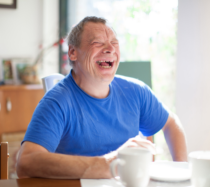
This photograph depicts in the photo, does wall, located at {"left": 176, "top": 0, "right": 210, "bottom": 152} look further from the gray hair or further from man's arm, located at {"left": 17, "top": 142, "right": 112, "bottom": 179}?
man's arm, located at {"left": 17, "top": 142, "right": 112, "bottom": 179}

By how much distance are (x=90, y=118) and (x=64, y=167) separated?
40 centimetres

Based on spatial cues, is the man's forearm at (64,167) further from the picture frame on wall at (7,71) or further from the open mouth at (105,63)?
the picture frame on wall at (7,71)

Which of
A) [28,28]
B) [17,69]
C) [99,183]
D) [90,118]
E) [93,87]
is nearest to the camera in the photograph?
[99,183]

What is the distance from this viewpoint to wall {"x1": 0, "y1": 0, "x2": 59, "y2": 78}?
3219 millimetres

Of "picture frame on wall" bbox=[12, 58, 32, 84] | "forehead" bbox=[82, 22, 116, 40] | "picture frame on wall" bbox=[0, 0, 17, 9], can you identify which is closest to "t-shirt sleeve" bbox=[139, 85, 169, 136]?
"forehead" bbox=[82, 22, 116, 40]

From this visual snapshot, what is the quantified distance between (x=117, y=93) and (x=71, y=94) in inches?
10.5

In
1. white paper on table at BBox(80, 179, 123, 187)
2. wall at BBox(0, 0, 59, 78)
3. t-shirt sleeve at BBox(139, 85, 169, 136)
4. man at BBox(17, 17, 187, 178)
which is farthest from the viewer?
wall at BBox(0, 0, 59, 78)

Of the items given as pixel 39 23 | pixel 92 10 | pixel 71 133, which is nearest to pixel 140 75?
pixel 71 133

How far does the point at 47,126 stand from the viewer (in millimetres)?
1138

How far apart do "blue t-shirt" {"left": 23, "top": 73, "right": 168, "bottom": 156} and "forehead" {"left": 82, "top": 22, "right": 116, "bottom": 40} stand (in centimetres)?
23

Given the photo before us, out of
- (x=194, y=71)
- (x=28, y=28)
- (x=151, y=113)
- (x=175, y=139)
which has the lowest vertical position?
(x=175, y=139)

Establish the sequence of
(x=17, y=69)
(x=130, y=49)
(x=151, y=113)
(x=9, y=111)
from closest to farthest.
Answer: (x=151, y=113), (x=130, y=49), (x=9, y=111), (x=17, y=69)

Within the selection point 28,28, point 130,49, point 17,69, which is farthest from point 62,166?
point 28,28

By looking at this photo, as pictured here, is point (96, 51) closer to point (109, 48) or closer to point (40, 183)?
point (109, 48)
